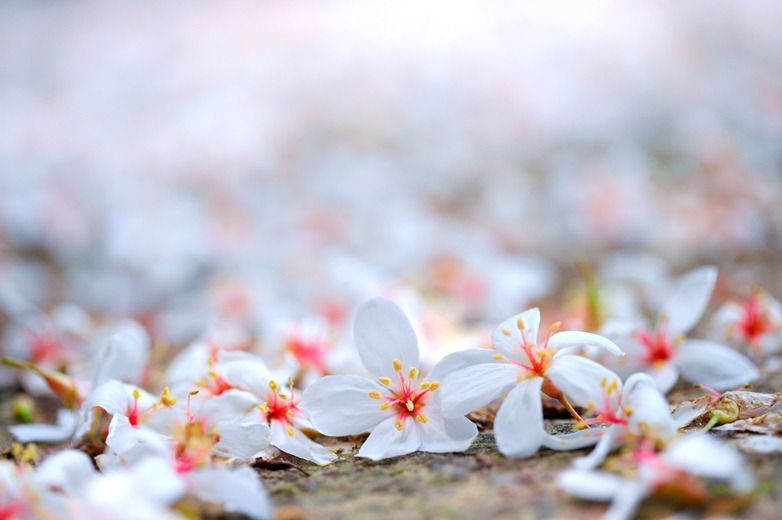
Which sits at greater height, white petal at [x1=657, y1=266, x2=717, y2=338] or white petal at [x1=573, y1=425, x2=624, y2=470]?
white petal at [x1=657, y1=266, x2=717, y2=338]

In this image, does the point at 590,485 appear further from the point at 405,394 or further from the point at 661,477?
the point at 405,394

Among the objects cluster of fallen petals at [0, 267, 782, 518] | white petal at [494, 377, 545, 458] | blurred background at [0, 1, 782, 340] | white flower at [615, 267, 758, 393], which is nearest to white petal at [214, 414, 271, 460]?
cluster of fallen petals at [0, 267, 782, 518]

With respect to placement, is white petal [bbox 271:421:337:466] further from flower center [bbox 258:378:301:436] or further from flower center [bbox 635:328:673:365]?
flower center [bbox 635:328:673:365]

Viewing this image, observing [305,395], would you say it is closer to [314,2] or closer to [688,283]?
[688,283]

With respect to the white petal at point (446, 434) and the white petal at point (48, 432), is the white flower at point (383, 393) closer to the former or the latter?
the white petal at point (446, 434)

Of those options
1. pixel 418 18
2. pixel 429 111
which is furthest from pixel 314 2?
pixel 429 111

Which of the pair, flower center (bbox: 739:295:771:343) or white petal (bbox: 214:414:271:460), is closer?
white petal (bbox: 214:414:271:460)

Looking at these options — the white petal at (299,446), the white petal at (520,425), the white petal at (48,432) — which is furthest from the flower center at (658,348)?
the white petal at (48,432)

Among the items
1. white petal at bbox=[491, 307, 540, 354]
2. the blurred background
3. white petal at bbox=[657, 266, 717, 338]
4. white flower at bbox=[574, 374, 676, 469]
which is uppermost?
the blurred background

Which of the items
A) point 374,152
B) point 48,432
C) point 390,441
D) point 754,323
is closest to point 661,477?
point 390,441
